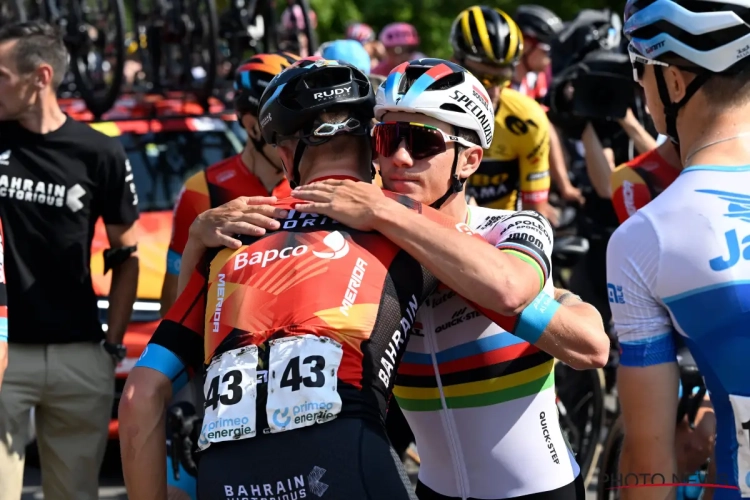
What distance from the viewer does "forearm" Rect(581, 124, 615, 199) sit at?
7332 mm

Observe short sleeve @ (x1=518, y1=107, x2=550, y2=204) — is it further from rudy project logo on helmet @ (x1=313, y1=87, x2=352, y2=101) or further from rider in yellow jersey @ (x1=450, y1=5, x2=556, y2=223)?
rudy project logo on helmet @ (x1=313, y1=87, x2=352, y2=101)

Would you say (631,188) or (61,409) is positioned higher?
(631,188)

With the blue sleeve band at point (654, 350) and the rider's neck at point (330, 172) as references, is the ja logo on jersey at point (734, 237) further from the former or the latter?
the rider's neck at point (330, 172)

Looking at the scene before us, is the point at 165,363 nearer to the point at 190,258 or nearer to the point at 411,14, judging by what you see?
the point at 190,258

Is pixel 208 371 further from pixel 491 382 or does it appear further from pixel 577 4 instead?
pixel 577 4

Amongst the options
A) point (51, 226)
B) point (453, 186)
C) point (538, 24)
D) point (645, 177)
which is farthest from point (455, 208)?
point (538, 24)

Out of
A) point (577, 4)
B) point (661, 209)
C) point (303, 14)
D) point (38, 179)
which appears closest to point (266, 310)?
point (661, 209)

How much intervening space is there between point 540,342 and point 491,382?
0.32 metres

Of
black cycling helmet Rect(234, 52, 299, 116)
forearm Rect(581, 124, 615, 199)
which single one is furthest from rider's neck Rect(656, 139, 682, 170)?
forearm Rect(581, 124, 615, 199)

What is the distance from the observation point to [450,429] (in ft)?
10.3

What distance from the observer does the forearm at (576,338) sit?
2801 mm

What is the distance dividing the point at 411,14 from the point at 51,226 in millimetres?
17139

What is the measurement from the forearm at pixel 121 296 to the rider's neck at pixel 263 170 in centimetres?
74

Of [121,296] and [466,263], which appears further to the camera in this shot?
[121,296]
